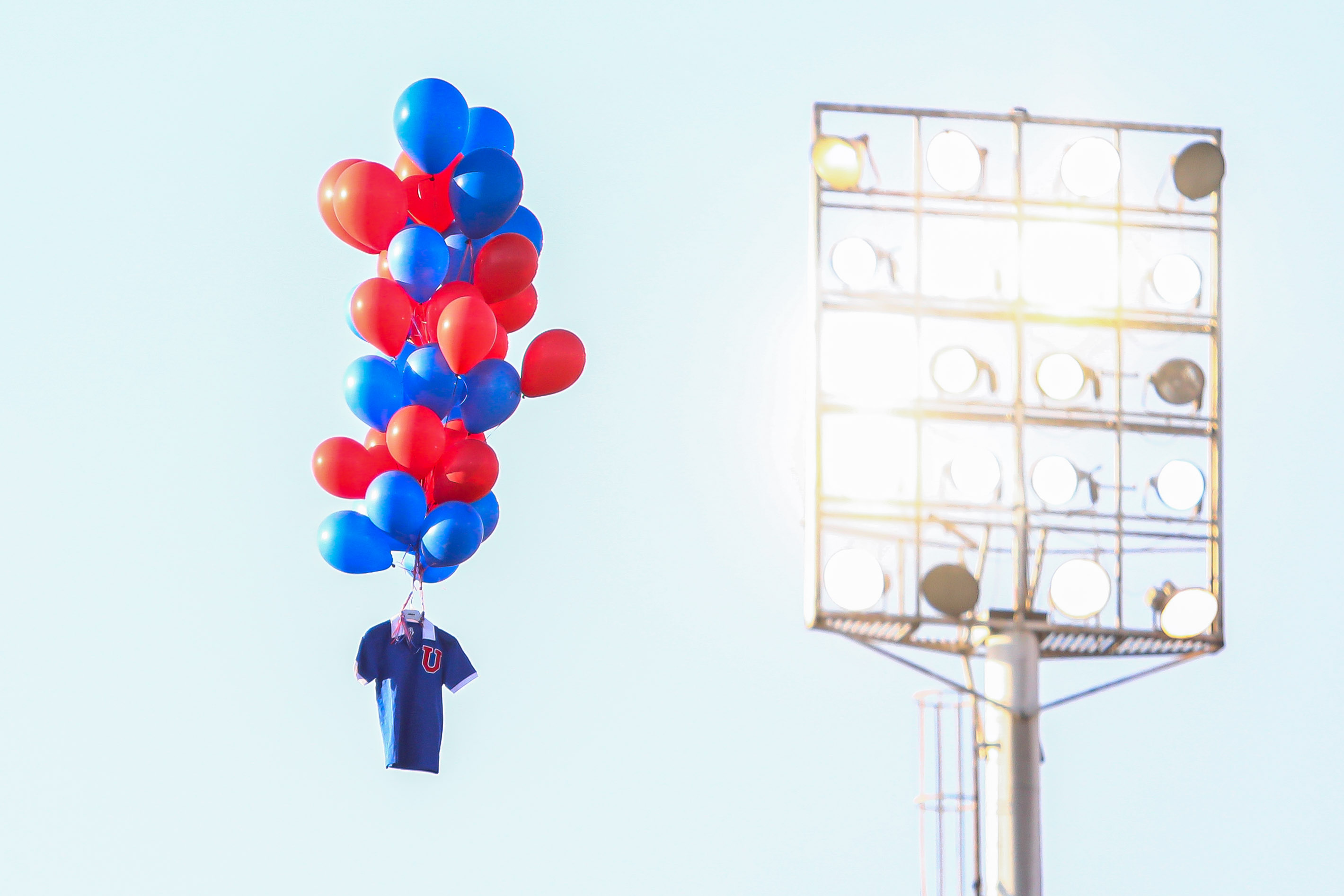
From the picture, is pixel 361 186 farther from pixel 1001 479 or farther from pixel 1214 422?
pixel 1214 422

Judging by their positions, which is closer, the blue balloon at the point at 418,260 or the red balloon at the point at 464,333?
the red balloon at the point at 464,333

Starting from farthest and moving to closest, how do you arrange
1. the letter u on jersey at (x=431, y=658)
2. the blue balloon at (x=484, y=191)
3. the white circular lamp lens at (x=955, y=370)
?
the white circular lamp lens at (x=955, y=370)
the letter u on jersey at (x=431, y=658)
the blue balloon at (x=484, y=191)

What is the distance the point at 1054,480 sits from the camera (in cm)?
1413

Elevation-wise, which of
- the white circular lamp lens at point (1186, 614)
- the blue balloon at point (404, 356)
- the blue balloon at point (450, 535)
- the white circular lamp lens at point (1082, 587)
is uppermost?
the blue balloon at point (404, 356)

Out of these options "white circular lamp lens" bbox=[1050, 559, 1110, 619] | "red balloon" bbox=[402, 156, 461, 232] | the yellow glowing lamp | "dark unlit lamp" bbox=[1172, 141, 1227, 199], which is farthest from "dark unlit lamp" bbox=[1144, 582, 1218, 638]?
"red balloon" bbox=[402, 156, 461, 232]

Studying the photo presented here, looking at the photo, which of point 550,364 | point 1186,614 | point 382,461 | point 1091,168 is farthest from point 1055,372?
point 382,461

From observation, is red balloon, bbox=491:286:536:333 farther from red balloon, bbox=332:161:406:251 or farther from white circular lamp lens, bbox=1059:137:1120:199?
white circular lamp lens, bbox=1059:137:1120:199

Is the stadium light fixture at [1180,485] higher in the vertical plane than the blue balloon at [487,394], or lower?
lower

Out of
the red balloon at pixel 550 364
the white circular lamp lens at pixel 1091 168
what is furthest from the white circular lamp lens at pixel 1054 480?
the red balloon at pixel 550 364

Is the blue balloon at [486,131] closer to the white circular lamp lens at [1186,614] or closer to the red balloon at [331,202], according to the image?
the red balloon at [331,202]

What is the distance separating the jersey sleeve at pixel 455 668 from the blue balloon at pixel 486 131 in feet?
7.82

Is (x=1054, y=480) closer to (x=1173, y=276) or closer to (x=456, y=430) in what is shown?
(x=1173, y=276)

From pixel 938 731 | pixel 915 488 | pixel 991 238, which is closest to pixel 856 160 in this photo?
pixel 991 238

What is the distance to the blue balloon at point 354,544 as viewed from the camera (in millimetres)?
13461
